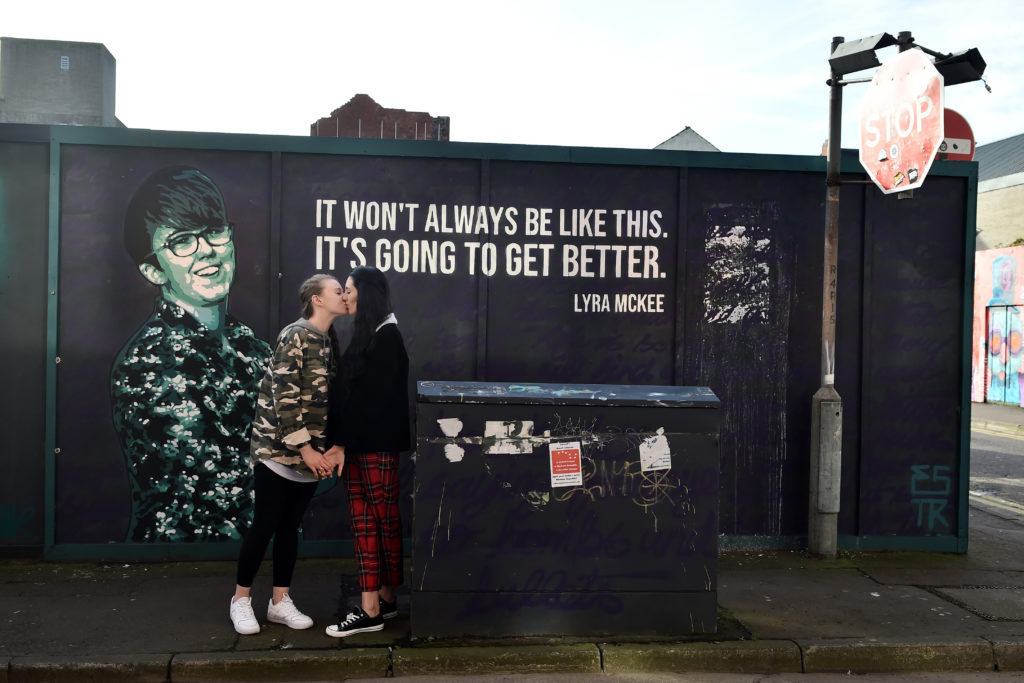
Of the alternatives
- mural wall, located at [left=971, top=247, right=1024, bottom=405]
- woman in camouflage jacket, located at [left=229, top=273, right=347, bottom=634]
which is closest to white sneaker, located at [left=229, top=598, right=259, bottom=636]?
woman in camouflage jacket, located at [left=229, top=273, right=347, bottom=634]

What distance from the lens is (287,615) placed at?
4.31 meters

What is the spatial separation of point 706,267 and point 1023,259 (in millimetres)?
15951

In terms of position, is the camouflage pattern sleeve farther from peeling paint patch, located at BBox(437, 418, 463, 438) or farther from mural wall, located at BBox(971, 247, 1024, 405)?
mural wall, located at BBox(971, 247, 1024, 405)

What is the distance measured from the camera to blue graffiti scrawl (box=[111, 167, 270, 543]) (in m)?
5.49

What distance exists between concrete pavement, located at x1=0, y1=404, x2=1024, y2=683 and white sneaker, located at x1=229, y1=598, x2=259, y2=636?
5 cm

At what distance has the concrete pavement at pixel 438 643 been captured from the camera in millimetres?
3916

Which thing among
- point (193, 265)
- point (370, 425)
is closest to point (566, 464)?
point (370, 425)

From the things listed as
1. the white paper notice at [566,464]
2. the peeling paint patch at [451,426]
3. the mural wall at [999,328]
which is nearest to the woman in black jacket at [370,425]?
the peeling paint patch at [451,426]

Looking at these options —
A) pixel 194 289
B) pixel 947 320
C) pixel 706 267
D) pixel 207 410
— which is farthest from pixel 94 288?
pixel 947 320

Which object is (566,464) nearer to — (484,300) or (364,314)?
(364,314)

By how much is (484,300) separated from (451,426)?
1752 millimetres

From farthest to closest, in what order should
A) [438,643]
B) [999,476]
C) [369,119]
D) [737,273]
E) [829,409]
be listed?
[369,119] → [999,476] → [737,273] → [829,409] → [438,643]

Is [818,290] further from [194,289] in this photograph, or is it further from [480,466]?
[194,289]

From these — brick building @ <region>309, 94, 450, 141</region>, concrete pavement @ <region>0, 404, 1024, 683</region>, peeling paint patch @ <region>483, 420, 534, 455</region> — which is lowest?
concrete pavement @ <region>0, 404, 1024, 683</region>
